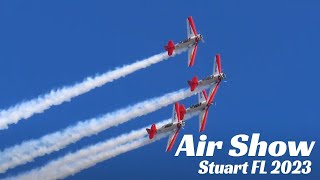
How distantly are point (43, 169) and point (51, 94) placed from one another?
714 centimetres

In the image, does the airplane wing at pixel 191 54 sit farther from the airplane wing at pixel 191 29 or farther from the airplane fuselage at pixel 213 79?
the airplane fuselage at pixel 213 79

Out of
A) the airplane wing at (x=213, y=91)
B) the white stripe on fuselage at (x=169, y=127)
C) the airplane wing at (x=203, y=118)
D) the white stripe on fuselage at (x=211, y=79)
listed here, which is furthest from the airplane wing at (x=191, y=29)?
the white stripe on fuselage at (x=169, y=127)

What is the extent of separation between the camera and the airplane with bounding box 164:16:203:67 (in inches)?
3314

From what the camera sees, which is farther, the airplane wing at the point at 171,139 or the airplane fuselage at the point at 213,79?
the airplane fuselage at the point at 213,79

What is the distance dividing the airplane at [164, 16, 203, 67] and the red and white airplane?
10.2 feet

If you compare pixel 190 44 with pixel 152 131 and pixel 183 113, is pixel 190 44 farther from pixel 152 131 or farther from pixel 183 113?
pixel 152 131

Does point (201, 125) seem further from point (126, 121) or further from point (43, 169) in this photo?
point (43, 169)

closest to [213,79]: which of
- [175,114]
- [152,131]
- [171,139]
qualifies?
[175,114]

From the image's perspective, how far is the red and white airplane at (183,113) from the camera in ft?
272

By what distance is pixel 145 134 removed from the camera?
8381 cm

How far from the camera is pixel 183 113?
274 feet

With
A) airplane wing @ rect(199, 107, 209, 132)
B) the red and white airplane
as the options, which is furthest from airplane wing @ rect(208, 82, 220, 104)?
airplane wing @ rect(199, 107, 209, 132)

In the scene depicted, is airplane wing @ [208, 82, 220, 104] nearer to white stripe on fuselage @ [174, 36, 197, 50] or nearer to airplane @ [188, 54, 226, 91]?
airplane @ [188, 54, 226, 91]

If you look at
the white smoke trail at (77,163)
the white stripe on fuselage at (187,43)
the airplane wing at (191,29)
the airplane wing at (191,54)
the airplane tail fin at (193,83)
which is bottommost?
the white smoke trail at (77,163)
